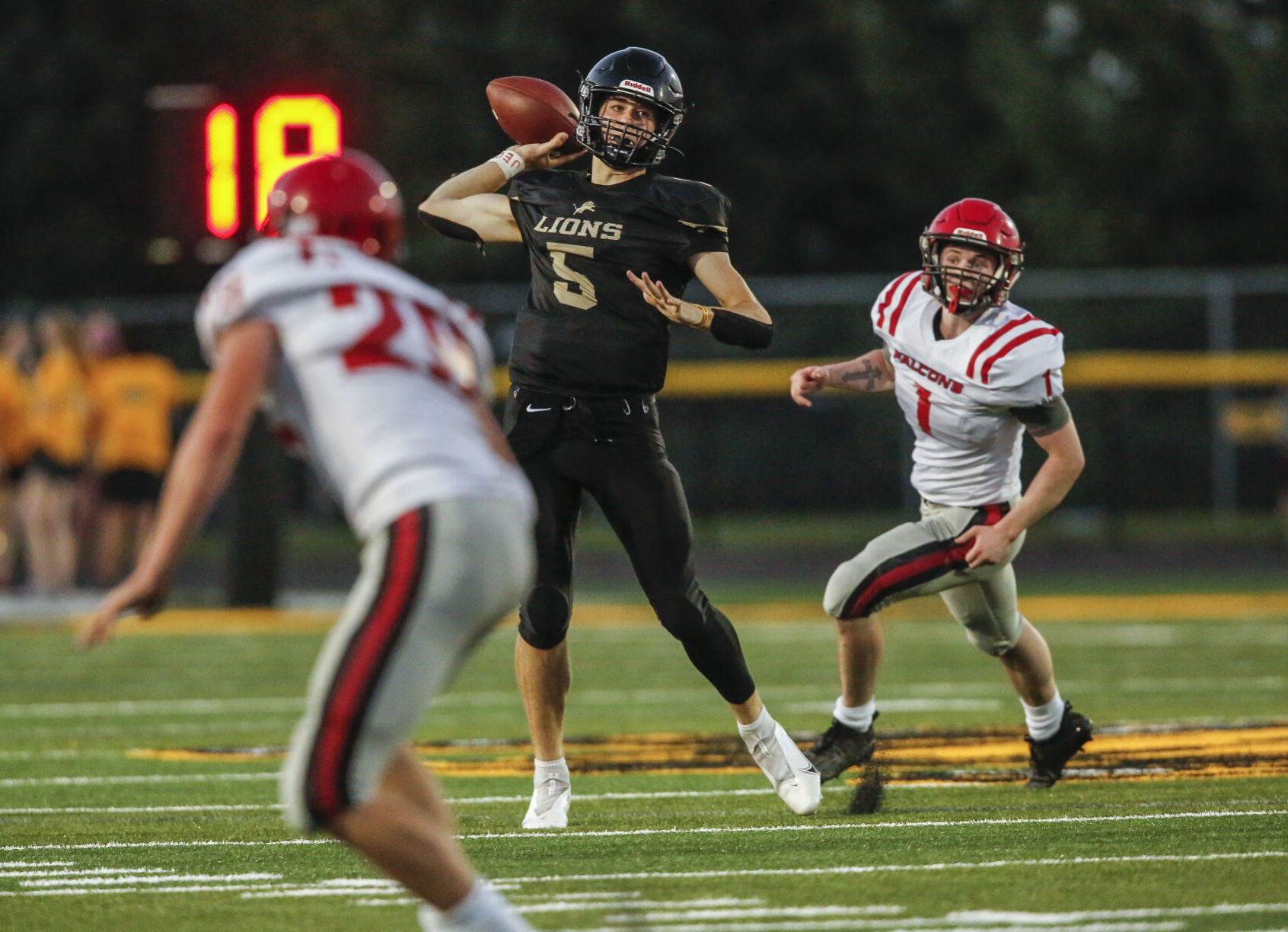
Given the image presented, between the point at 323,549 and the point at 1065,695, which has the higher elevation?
the point at 1065,695

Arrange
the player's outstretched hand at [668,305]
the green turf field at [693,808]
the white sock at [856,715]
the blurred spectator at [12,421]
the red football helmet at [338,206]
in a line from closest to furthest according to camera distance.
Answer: the red football helmet at [338,206] → the green turf field at [693,808] → the player's outstretched hand at [668,305] → the white sock at [856,715] → the blurred spectator at [12,421]

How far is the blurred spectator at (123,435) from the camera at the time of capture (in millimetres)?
14406

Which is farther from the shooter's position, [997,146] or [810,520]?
[997,146]

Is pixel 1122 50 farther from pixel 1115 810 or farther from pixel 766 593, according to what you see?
pixel 1115 810

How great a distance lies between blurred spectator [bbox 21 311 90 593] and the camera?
552 inches

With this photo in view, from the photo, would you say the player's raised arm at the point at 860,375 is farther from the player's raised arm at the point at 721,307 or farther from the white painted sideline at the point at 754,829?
the white painted sideline at the point at 754,829

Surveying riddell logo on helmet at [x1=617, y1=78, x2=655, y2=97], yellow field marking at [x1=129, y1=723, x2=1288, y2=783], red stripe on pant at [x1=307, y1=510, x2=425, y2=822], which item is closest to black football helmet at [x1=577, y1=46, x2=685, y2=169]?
riddell logo on helmet at [x1=617, y1=78, x2=655, y2=97]

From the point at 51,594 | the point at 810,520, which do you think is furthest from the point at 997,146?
the point at 51,594

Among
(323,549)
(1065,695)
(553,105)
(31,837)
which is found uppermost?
(553,105)

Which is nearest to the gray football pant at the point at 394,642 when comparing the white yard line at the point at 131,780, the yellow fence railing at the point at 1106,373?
the white yard line at the point at 131,780

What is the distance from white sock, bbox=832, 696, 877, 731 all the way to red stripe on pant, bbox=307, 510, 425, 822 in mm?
2846

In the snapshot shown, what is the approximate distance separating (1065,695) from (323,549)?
41.7ft

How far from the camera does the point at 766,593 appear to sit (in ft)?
48.4

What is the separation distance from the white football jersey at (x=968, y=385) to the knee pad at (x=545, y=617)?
4.15 ft
